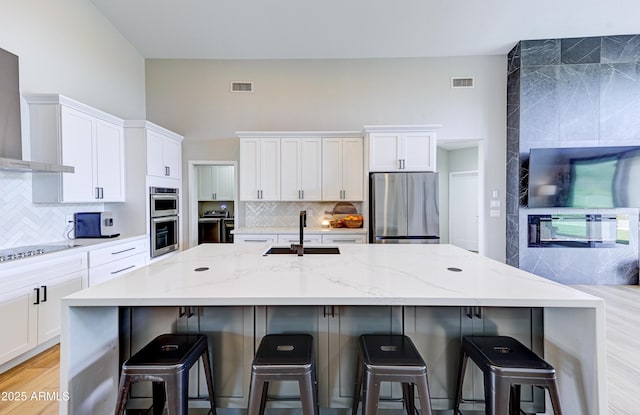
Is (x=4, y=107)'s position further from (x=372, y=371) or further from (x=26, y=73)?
(x=372, y=371)

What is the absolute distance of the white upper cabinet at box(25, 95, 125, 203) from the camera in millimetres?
2842

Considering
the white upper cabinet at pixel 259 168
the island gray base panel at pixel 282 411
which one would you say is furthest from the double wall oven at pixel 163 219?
the island gray base panel at pixel 282 411

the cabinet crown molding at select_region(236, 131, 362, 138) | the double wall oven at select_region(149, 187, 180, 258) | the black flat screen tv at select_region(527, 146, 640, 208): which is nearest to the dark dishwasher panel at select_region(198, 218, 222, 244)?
the double wall oven at select_region(149, 187, 180, 258)

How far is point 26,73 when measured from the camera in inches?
112

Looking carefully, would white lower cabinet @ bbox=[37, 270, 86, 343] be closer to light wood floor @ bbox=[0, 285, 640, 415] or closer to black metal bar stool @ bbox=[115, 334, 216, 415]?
light wood floor @ bbox=[0, 285, 640, 415]

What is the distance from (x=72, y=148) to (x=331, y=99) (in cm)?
348

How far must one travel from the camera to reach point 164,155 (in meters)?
4.19

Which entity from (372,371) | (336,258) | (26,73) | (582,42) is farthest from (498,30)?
(26,73)

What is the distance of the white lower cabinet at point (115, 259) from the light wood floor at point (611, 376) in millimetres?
701

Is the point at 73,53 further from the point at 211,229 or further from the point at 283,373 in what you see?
the point at 283,373

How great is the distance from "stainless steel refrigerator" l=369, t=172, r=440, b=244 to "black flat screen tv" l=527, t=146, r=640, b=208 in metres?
1.70

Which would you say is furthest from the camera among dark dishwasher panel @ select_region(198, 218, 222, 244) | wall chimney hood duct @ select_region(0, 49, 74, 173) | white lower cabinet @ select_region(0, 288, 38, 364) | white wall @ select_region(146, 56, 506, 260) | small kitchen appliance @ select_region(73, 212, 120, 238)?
dark dishwasher panel @ select_region(198, 218, 222, 244)

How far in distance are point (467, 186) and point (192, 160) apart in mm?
5742

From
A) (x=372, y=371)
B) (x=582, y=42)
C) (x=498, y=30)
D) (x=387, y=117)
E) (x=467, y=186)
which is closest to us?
(x=372, y=371)
